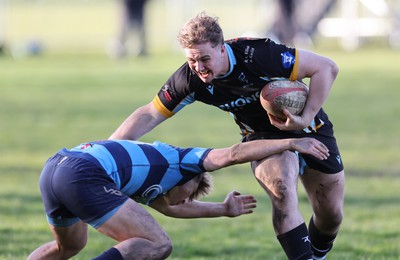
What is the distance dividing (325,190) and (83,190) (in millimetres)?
2127

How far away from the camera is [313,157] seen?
6.75m

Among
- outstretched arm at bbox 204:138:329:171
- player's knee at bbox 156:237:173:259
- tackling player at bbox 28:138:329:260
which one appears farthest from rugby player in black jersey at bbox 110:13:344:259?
player's knee at bbox 156:237:173:259

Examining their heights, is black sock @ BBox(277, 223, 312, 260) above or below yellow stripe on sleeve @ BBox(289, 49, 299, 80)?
below

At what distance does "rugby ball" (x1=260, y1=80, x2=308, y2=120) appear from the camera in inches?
250

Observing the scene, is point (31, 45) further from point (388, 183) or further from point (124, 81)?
point (388, 183)

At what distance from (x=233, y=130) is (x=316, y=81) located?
10.5 meters

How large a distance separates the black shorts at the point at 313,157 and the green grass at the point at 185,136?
1.06 metres

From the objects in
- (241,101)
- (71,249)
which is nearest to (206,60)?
(241,101)

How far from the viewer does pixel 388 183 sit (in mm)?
12086

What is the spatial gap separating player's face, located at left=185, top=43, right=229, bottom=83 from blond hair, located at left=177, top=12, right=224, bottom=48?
1.3 inches

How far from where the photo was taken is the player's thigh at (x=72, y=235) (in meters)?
6.11

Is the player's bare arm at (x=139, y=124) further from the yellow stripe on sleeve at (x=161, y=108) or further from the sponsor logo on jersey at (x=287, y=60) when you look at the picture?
the sponsor logo on jersey at (x=287, y=60)

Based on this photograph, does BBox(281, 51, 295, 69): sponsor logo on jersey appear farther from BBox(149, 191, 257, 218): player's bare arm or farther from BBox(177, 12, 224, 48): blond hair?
BBox(149, 191, 257, 218): player's bare arm

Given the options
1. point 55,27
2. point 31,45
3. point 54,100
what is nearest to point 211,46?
point 54,100
